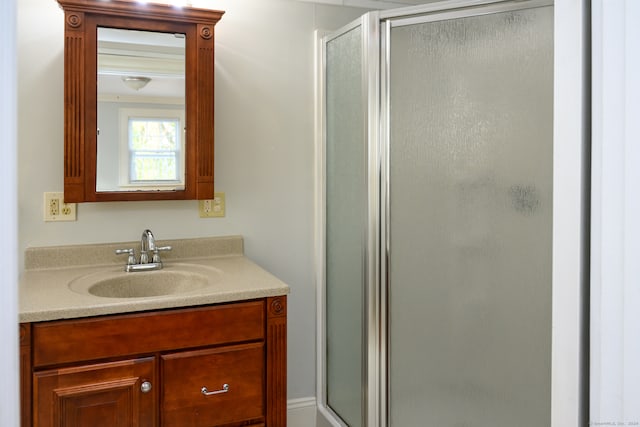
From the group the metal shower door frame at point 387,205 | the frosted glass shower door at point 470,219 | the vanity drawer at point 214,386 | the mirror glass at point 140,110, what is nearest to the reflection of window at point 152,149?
the mirror glass at point 140,110

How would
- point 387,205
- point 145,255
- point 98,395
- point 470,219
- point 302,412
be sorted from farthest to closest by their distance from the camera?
point 302,412 → point 145,255 → point 387,205 → point 470,219 → point 98,395

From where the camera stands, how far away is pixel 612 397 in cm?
46

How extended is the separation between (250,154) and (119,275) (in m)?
0.77

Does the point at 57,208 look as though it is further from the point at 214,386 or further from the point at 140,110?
the point at 214,386

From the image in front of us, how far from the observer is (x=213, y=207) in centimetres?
232

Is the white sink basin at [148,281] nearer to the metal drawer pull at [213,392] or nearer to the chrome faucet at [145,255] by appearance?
the chrome faucet at [145,255]

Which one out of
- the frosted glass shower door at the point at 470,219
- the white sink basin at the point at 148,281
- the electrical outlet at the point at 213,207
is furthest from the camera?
the electrical outlet at the point at 213,207

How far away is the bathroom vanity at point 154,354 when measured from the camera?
157cm

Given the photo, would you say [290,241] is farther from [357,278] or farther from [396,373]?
[396,373]

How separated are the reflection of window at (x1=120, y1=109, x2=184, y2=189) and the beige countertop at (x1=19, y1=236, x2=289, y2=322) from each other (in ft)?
0.90

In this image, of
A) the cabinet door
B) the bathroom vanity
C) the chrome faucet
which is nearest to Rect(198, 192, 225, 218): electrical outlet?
the chrome faucet

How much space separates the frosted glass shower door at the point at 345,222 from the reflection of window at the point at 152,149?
2.20 ft

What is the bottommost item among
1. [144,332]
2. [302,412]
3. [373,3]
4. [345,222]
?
[302,412]

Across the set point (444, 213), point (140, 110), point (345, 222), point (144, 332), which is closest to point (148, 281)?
point (144, 332)
